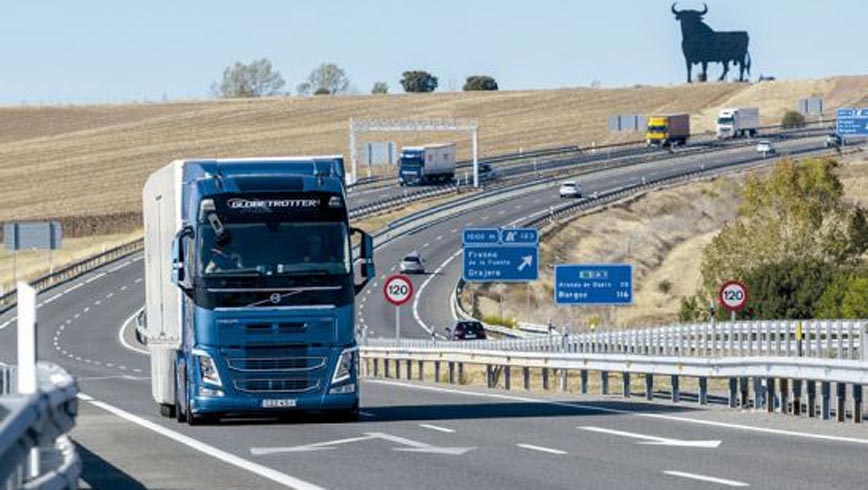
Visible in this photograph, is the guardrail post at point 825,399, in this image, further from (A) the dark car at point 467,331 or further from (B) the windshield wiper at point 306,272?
(A) the dark car at point 467,331

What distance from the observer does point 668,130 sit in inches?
5492

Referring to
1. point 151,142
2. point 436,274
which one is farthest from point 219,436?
point 151,142

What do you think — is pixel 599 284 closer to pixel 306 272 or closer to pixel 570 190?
pixel 306 272

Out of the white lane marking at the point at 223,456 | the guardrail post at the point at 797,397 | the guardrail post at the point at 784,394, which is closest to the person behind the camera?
the white lane marking at the point at 223,456

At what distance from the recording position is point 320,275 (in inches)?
933

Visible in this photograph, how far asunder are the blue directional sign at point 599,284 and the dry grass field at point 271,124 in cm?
7334

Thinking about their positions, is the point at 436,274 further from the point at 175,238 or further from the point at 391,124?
the point at 175,238

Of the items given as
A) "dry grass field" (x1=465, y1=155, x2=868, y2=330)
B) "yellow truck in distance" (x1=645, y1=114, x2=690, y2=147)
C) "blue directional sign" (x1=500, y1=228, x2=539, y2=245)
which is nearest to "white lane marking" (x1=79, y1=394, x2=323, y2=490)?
"blue directional sign" (x1=500, y1=228, x2=539, y2=245)

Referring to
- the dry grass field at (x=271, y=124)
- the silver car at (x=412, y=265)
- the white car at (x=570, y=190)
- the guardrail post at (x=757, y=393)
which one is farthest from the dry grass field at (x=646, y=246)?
the guardrail post at (x=757, y=393)

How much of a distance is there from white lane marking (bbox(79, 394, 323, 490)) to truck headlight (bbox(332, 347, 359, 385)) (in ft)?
6.22

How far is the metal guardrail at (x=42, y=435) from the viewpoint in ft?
30.3

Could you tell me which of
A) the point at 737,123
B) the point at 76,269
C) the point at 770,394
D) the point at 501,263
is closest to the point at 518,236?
the point at 501,263

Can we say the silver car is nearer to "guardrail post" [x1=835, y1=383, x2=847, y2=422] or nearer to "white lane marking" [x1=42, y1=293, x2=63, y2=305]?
"white lane marking" [x1=42, y1=293, x2=63, y2=305]

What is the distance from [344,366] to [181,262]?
2.09 m
